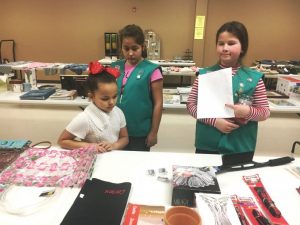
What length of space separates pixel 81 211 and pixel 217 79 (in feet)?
2.92

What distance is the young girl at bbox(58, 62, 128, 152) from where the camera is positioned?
4.56ft

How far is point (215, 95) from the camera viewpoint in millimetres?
1361

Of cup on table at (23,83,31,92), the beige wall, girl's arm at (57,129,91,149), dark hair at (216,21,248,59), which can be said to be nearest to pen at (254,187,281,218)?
dark hair at (216,21,248,59)

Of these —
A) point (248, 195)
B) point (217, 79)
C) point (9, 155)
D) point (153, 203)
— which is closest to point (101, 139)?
point (9, 155)

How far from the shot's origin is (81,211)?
888 mm

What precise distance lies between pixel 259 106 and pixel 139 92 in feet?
2.38

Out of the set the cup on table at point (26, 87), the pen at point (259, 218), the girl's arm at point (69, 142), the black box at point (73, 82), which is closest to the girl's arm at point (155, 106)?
the girl's arm at point (69, 142)

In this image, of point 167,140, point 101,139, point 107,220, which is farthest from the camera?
point 167,140

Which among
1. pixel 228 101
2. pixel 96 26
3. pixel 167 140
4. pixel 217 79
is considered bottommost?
pixel 167 140

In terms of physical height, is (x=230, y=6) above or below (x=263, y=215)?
above

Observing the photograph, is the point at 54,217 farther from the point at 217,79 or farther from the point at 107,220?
the point at 217,79

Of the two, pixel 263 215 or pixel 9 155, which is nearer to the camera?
pixel 263 215

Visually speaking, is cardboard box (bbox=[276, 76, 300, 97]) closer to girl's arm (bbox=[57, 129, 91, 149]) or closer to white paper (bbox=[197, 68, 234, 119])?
white paper (bbox=[197, 68, 234, 119])

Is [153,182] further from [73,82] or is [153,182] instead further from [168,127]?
[73,82]
